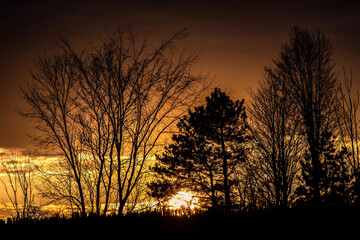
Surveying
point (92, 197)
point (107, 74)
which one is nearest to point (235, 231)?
point (107, 74)

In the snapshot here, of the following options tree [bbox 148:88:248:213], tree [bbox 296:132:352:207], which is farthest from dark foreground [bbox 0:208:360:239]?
tree [bbox 148:88:248:213]

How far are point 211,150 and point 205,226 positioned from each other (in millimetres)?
16733

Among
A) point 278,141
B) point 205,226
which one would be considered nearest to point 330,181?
point 278,141

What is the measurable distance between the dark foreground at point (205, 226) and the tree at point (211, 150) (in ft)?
50.9

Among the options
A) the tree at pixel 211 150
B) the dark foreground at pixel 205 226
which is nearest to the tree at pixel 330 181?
the dark foreground at pixel 205 226

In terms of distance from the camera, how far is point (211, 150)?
23.0 m

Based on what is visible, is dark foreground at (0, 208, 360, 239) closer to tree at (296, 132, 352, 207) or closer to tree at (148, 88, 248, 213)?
tree at (296, 132, 352, 207)

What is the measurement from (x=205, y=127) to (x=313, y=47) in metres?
10.7

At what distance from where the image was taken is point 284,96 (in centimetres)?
1384

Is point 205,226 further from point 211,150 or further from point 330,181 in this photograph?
point 211,150

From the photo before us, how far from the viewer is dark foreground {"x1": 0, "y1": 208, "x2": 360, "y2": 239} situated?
5.82m

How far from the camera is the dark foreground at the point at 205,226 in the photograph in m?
5.82

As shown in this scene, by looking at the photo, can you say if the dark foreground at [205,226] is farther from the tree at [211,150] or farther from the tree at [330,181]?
the tree at [211,150]

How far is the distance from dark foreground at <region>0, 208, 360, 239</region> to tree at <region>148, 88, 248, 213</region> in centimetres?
1553
